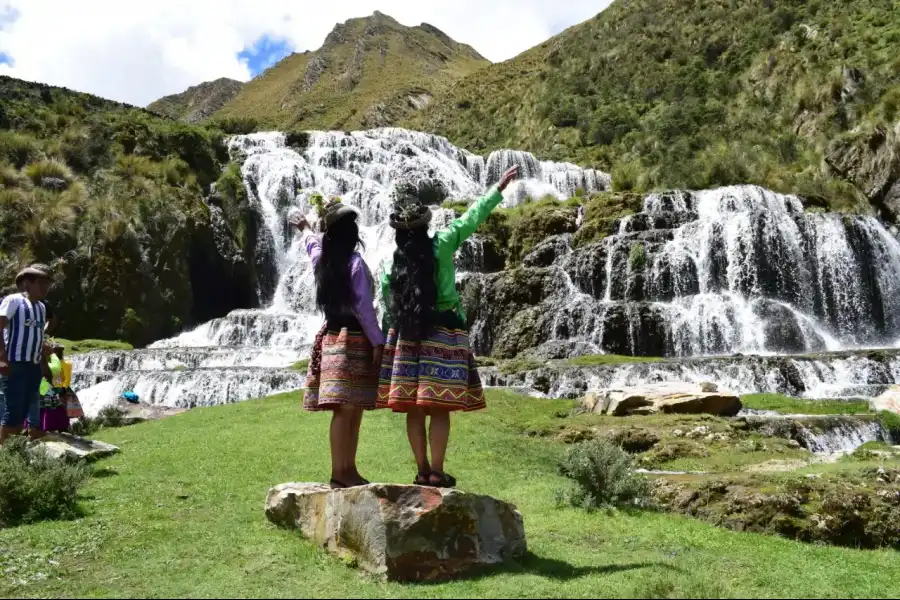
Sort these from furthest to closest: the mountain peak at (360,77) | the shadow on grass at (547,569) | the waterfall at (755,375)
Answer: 1. the mountain peak at (360,77)
2. the waterfall at (755,375)
3. the shadow on grass at (547,569)

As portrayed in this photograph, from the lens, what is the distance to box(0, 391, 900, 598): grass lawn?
14.2 feet

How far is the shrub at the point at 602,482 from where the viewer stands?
280 inches

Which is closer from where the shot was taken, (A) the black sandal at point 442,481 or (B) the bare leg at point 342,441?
(A) the black sandal at point 442,481

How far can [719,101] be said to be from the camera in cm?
5322

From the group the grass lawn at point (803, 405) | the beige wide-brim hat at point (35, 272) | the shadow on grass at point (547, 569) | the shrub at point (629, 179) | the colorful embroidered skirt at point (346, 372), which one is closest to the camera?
the shadow on grass at point (547, 569)

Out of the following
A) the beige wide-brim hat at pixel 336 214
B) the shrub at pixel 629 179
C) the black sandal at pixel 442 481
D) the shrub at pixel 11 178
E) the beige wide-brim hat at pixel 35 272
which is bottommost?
the black sandal at pixel 442 481

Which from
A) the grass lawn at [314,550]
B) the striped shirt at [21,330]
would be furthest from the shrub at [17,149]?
the striped shirt at [21,330]

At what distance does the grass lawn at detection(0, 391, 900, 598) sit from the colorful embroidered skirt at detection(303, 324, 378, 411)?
104 cm

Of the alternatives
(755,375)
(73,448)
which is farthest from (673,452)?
(755,375)

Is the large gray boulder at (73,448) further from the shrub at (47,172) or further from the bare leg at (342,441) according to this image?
the shrub at (47,172)

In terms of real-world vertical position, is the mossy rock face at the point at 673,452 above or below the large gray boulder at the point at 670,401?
below

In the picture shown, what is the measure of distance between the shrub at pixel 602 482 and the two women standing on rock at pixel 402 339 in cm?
224

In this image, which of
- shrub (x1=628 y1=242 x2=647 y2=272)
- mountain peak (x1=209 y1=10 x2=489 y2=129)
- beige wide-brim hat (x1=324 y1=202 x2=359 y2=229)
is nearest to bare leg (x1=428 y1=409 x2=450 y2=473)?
beige wide-brim hat (x1=324 y1=202 x2=359 y2=229)

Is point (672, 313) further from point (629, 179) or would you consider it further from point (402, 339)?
point (402, 339)
